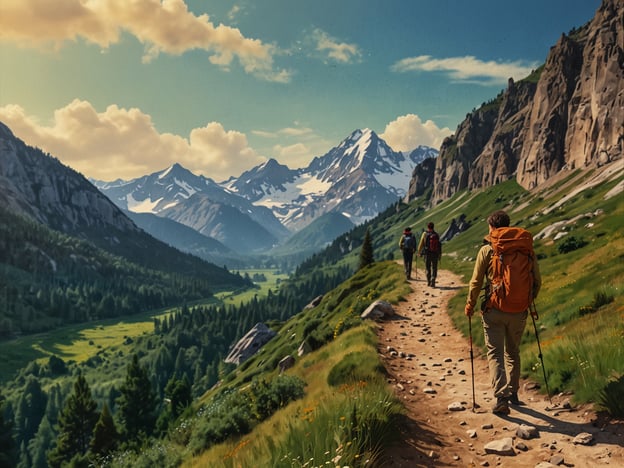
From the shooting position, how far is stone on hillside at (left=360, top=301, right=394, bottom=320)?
2188cm

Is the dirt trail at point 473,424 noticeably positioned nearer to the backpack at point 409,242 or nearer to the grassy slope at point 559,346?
the grassy slope at point 559,346

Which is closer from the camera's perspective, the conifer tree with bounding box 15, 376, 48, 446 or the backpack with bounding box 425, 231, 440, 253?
the backpack with bounding box 425, 231, 440, 253

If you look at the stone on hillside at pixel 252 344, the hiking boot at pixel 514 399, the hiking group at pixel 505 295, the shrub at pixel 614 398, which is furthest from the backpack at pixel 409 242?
the stone on hillside at pixel 252 344

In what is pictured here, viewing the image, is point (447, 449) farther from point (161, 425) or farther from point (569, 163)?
point (569, 163)

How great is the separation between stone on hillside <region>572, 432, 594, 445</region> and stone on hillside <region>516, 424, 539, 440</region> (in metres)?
0.71

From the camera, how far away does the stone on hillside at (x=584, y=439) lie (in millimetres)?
6848

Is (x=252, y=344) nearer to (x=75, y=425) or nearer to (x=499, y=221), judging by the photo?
(x=75, y=425)

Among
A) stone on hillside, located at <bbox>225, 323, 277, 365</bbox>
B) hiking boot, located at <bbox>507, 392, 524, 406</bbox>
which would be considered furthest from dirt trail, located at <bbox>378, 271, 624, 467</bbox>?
stone on hillside, located at <bbox>225, 323, 277, 365</bbox>

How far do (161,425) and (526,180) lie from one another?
175 meters

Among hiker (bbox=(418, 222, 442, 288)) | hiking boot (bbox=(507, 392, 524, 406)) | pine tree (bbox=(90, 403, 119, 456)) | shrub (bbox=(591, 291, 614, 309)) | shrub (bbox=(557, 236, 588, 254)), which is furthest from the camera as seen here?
pine tree (bbox=(90, 403, 119, 456))

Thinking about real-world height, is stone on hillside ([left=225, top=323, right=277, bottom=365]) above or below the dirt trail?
below

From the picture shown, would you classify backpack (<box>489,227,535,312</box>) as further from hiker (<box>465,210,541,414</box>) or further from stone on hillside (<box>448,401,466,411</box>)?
stone on hillside (<box>448,401,466,411</box>)

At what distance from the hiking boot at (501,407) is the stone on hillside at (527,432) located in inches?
39.9

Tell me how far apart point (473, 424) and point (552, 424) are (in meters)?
1.56
